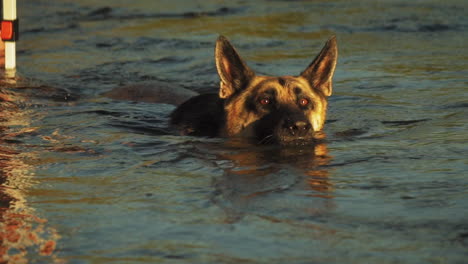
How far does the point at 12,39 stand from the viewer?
10.1 m

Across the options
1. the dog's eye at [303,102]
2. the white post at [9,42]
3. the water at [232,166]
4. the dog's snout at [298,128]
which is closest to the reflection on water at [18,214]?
the water at [232,166]

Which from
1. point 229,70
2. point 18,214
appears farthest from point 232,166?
point 18,214

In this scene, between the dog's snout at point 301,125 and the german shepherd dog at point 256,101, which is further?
the german shepherd dog at point 256,101

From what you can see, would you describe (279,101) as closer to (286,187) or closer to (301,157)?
(301,157)

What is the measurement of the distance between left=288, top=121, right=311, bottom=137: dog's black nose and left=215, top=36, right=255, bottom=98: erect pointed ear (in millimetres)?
966

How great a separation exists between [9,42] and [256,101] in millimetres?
4013

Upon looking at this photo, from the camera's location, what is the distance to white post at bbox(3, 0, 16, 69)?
10.0m

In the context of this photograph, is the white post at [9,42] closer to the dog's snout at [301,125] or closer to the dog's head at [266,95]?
the dog's head at [266,95]

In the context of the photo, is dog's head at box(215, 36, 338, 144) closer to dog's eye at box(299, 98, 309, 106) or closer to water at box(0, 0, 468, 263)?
dog's eye at box(299, 98, 309, 106)

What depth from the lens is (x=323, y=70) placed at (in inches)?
305

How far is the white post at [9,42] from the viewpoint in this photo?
10039 mm

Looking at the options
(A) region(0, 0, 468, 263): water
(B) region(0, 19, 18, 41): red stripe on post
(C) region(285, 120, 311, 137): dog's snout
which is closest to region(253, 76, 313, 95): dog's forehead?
(A) region(0, 0, 468, 263): water

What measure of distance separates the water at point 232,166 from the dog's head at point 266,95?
0.27 m

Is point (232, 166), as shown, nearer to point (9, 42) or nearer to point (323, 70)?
point (323, 70)
